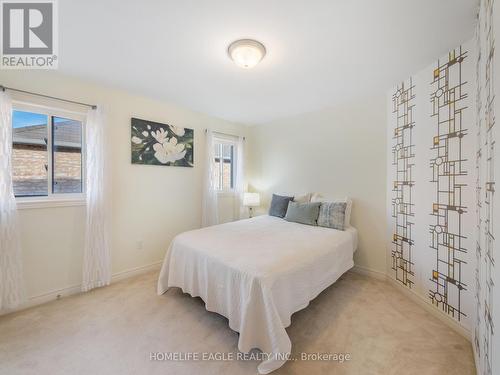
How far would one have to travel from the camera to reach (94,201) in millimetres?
2400

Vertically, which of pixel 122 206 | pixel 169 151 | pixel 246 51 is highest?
pixel 246 51

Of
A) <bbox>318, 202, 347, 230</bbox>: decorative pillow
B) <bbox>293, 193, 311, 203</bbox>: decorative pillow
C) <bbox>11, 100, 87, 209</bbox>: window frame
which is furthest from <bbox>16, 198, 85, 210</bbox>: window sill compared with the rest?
<bbox>318, 202, 347, 230</bbox>: decorative pillow

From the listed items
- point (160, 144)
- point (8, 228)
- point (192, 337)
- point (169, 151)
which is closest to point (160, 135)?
point (160, 144)

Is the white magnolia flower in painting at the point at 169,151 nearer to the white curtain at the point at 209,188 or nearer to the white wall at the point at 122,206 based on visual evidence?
the white wall at the point at 122,206

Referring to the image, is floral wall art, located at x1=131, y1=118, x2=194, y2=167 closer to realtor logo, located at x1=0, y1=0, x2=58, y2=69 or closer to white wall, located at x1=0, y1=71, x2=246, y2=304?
white wall, located at x1=0, y1=71, x2=246, y2=304

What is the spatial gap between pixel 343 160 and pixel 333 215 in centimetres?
91

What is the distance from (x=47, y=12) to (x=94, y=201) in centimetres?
175

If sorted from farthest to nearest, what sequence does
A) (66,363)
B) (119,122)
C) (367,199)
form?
1. (367,199)
2. (119,122)
3. (66,363)

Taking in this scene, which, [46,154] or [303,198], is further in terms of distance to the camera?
[303,198]

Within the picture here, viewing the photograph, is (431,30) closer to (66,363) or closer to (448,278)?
(448,278)

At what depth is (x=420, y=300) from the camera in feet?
6.93

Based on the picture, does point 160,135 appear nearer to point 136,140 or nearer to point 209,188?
point 136,140

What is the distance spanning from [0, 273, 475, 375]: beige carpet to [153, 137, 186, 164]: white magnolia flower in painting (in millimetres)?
1818

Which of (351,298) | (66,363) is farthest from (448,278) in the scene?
(66,363)
